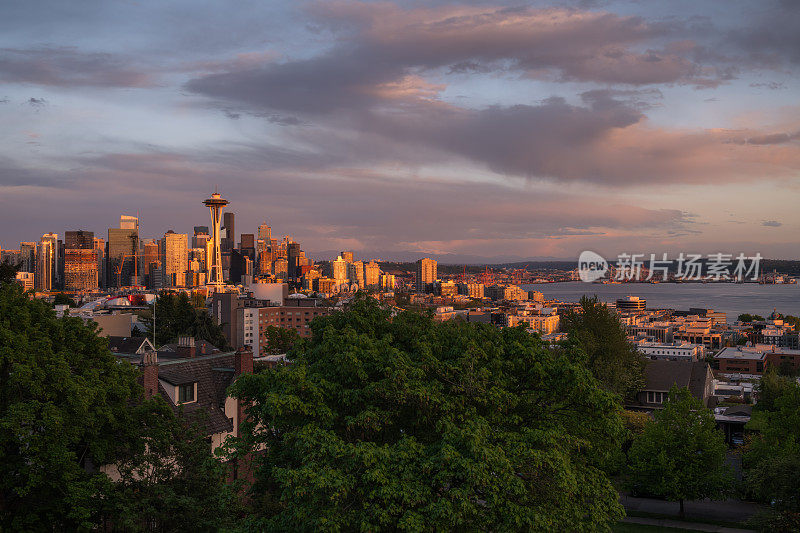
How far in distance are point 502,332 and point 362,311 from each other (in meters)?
3.95

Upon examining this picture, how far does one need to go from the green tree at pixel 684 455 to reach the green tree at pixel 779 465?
1.55m

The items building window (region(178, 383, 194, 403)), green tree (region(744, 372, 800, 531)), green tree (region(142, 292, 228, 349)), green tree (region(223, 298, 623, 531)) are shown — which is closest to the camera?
green tree (region(223, 298, 623, 531))

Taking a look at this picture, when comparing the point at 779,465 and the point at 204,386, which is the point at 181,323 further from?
the point at 779,465

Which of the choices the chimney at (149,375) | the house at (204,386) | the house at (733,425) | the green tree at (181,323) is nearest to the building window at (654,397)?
the house at (733,425)

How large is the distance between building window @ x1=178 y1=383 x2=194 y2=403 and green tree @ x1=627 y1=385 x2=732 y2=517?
68.1 feet

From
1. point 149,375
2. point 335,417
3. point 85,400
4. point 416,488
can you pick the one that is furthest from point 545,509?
point 149,375

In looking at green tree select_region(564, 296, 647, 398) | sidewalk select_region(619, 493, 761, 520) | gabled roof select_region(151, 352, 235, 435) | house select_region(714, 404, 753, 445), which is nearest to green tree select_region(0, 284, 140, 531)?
gabled roof select_region(151, 352, 235, 435)

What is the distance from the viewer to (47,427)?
53.2 feet

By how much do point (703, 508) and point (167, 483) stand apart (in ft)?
86.3

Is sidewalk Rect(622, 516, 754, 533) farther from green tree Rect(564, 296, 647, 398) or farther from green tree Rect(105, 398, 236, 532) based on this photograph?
green tree Rect(105, 398, 236, 532)

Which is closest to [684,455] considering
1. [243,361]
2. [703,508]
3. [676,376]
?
[703,508]

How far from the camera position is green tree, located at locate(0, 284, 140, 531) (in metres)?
16.2

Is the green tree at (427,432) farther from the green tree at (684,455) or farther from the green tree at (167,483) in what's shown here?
the green tree at (684,455)

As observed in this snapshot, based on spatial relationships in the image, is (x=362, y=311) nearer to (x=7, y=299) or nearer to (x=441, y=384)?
(x=441, y=384)
